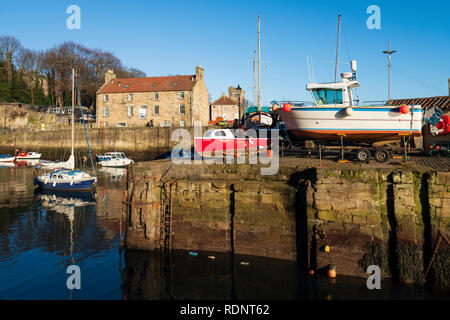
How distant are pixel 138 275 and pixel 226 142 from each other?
29.6ft

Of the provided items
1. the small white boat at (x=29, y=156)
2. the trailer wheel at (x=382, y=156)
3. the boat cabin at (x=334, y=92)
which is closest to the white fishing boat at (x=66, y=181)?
the boat cabin at (x=334, y=92)

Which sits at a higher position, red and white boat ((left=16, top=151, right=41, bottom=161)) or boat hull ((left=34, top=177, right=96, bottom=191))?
red and white boat ((left=16, top=151, right=41, bottom=161))

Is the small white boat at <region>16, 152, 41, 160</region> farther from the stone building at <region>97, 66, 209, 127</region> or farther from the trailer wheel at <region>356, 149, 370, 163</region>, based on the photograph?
the trailer wheel at <region>356, 149, 370, 163</region>

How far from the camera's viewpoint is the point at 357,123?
12.3 metres

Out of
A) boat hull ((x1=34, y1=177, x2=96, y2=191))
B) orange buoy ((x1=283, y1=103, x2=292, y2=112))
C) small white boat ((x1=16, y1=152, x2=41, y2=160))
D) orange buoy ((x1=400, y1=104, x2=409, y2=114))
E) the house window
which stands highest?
the house window

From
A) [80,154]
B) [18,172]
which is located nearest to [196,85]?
[80,154]

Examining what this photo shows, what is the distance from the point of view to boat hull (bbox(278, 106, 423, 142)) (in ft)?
39.2

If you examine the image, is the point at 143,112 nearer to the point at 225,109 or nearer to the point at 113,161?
the point at 113,161

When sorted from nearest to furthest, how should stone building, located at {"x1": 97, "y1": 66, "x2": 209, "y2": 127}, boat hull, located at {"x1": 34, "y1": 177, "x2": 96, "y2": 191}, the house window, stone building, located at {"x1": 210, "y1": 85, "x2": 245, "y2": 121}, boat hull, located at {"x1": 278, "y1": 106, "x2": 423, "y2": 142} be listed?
boat hull, located at {"x1": 278, "y1": 106, "x2": 423, "y2": 142}
boat hull, located at {"x1": 34, "y1": 177, "x2": 96, "y2": 191}
stone building, located at {"x1": 97, "y1": 66, "x2": 209, "y2": 127}
the house window
stone building, located at {"x1": 210, "y1": 85, "x2": 245, "y2": 121}

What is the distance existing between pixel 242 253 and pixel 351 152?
18.7 feet

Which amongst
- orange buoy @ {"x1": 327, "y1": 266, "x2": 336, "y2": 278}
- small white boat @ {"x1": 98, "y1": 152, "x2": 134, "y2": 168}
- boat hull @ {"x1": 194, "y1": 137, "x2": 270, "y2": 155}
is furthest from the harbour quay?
small white boat @ {"x1": 98, "y1": 152, "x2": 134, "y2": 168}

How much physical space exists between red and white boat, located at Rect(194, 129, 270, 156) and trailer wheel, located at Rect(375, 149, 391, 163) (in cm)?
607

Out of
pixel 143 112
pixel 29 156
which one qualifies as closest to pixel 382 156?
pixel 143 112

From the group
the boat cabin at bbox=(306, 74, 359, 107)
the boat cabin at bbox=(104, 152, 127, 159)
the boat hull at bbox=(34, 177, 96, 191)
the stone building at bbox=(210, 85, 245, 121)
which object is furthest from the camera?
the stone building at bbox=(210, 85, 245, 121)
